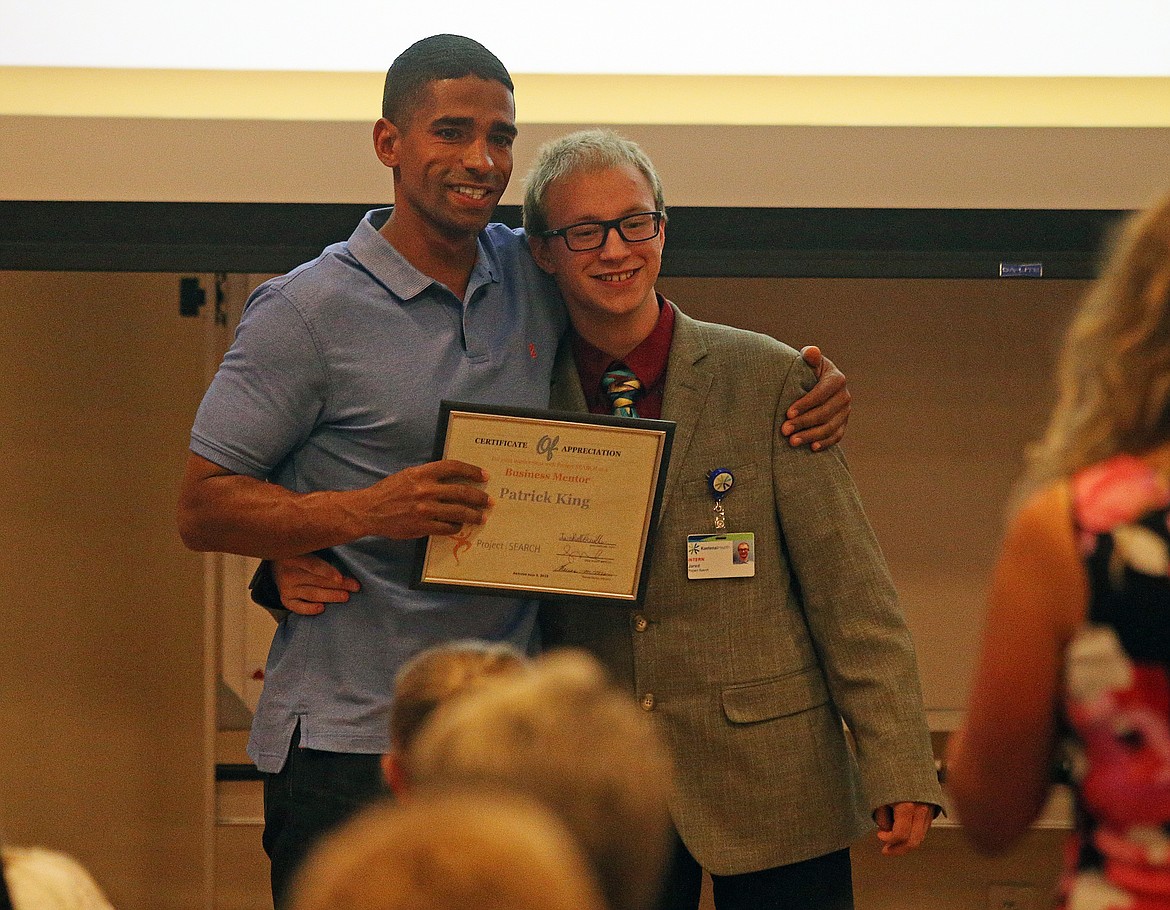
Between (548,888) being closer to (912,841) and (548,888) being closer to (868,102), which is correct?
(912,841)

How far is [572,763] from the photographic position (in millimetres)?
1023

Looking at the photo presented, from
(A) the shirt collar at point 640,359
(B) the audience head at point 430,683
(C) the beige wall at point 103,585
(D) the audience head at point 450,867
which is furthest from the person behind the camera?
(C) the beige wall at point 103,585

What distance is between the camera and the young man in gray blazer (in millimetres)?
2186

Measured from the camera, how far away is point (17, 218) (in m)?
3.34

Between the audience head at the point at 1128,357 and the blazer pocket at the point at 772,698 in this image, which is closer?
the audience head at the point at 1128,357

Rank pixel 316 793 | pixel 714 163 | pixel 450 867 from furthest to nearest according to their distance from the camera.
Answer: pixel 714 163, pixel 316 793, pixel 450 867

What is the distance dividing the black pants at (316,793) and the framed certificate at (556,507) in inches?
12.2

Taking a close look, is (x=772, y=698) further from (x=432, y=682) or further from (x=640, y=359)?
(x=432, y=682)

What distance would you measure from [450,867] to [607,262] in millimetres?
1505

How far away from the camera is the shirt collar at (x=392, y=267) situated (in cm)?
217

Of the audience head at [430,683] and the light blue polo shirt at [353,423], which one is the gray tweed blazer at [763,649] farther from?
the audience head at [430,683]

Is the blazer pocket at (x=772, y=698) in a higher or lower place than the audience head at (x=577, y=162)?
lower
